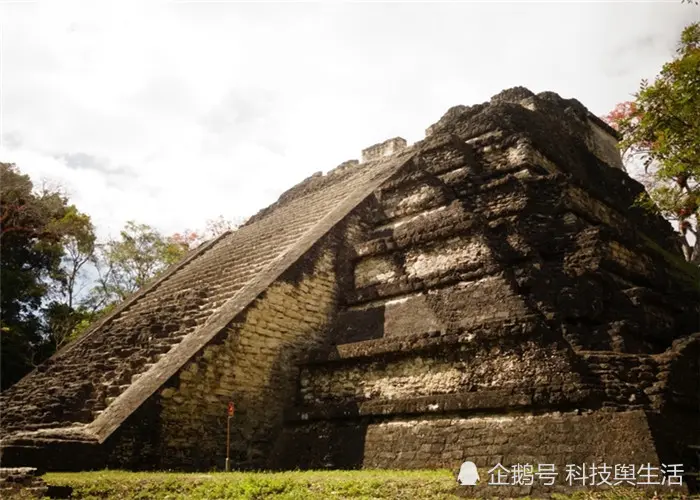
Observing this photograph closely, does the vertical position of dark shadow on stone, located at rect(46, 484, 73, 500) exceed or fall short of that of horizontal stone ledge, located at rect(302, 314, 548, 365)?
it falls short

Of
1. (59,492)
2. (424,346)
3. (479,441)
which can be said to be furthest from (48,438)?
(479,441)

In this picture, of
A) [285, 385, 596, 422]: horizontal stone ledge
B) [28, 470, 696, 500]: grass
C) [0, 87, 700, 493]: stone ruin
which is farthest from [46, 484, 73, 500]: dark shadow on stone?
[285, 385, 596, 422]: horizontal stone ledge

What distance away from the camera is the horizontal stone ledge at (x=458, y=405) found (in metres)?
5.02

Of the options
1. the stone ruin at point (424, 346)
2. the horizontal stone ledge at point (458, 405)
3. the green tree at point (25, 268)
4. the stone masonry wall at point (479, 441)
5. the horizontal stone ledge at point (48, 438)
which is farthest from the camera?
the green tree at point (25, 268)

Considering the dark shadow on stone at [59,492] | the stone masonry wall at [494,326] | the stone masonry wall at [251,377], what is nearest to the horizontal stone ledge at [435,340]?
the stone masonry wall at [494,326]

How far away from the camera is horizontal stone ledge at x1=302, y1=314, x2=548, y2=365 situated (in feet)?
18.5

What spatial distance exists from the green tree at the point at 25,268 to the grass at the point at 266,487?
521 inches

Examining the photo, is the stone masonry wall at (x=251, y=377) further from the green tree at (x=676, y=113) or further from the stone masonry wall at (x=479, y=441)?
the green tree at (x=676, y=113)

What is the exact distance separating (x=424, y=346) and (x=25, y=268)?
17.6 metres

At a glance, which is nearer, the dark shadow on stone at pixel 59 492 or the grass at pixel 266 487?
the grass at pixel 266 487

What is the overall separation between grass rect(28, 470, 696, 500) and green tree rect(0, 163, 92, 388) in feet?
43.4

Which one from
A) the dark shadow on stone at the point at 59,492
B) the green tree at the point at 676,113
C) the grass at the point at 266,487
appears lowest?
the dark shadow on stone at the point at 59,492

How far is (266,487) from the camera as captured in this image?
4.64m

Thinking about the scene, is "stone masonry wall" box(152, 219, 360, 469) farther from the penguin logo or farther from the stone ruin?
the penguin logo
